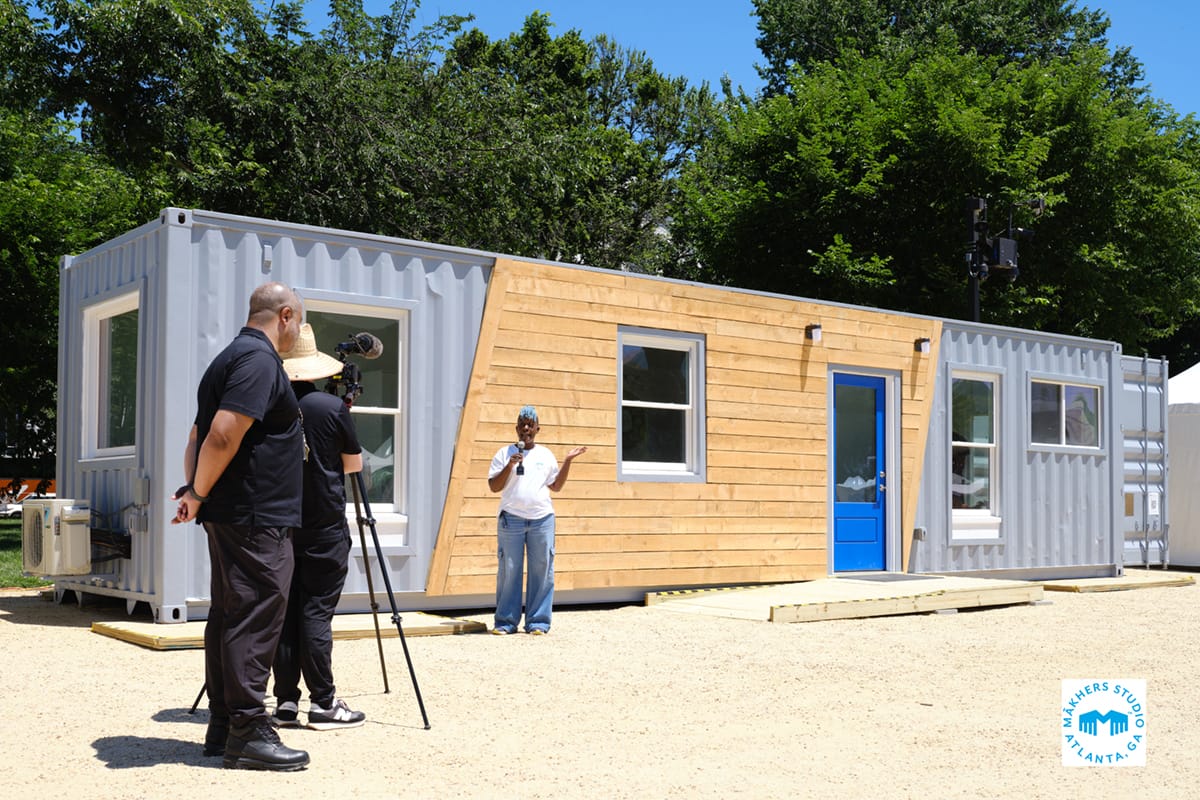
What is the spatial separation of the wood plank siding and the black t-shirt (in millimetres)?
4382

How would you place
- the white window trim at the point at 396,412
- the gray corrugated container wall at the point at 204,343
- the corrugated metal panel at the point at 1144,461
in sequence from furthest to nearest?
the corrugated metal panel at the point at 1144,461 < the white window trim at the point at 396,412 < the gray corrugated container wall at the point at 204,343

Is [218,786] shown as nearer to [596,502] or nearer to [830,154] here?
[596,502]

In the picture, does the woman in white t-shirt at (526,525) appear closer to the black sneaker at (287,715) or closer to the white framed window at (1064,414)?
the black sneaker at (287,715)

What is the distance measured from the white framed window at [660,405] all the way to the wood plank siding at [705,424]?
98 mm

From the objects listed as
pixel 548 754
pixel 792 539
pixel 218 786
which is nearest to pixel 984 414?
pixel 792 539

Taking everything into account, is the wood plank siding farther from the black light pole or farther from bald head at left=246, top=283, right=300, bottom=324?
bald head at left=246, top=283, right=300, bottom=324

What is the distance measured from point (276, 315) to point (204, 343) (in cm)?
424

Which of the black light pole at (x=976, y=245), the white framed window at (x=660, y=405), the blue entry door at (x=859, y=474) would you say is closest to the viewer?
the white framed window at (x=660, y=405)

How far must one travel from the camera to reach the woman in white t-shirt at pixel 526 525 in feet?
29.9

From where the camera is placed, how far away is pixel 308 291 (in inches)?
370

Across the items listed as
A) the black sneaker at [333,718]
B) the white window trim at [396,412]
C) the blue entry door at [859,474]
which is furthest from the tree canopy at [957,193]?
the black sneaker at [333,718]

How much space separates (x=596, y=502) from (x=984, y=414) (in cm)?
541

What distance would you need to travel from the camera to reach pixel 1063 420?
49.6 ft

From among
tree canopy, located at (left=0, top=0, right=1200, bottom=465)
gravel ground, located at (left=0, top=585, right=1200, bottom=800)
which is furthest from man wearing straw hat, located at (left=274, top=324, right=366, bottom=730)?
tree canopy, located at (left=0, top=0, right=1200, bottom=465)
